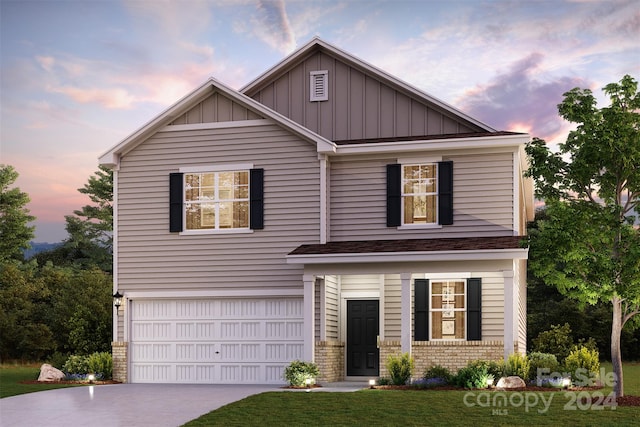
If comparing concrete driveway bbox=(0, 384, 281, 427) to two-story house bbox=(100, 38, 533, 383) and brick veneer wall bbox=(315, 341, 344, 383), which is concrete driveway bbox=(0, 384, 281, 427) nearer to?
brick veneer wall bbox=(315, 341, 344, 383)

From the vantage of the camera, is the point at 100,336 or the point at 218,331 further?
the point at 100,336

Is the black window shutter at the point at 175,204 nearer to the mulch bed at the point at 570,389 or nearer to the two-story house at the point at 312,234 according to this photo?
the two-story house at the point at 312,234

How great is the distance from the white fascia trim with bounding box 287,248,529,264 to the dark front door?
229 centimetres

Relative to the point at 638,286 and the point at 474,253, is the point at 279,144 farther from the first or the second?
the point at 638,286

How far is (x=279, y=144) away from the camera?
22.6 m

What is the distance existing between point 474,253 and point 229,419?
24.2ft

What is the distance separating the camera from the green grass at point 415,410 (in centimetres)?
1457

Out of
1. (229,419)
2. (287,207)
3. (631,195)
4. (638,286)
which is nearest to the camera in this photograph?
(229,419)

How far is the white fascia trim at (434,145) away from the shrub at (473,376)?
215 inches

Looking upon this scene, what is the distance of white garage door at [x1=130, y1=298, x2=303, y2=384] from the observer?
22.3m

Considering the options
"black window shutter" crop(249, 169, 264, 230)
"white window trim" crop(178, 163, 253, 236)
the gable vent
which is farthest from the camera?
the gable vent

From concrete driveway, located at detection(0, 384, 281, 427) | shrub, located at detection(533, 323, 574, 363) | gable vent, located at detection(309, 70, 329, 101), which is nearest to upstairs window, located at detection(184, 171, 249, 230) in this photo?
gable vent, located at detection(309, 70, 329, 101)

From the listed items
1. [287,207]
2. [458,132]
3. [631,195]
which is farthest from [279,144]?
[631,195]

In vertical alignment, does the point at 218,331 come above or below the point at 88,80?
below
